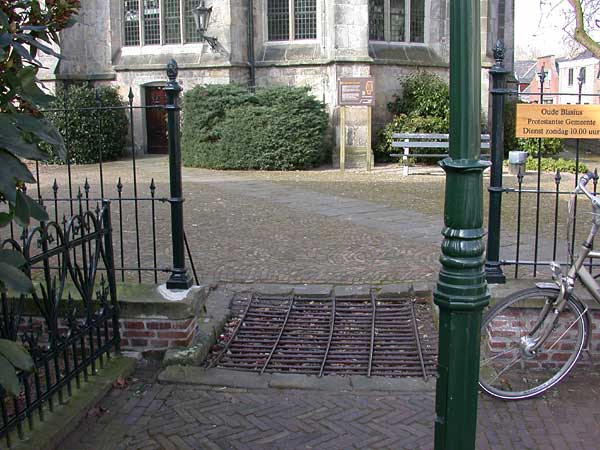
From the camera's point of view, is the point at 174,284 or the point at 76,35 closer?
the point at 174,284

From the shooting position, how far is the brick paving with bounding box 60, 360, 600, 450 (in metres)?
3.33

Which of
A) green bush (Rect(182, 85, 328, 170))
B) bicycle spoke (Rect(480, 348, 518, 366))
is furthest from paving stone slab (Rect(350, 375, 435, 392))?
green bush (Rect(182, 85, 328, 170))

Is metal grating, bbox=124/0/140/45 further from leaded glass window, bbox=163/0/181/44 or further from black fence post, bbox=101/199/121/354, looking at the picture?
black fence post, bbox=101/199/121/354

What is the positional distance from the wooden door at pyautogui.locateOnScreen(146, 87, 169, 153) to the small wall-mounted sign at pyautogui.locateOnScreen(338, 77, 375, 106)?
6.23 meters

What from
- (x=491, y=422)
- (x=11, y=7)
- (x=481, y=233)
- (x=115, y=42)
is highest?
(x=115, y=42)

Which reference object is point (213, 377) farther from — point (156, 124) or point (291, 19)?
point (156, 124)

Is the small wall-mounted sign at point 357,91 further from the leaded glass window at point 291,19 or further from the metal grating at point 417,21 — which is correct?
the metal grating at point 417,21

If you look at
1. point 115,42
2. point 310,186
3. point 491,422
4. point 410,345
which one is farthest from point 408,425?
point 115,42

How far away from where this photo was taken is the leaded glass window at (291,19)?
17766 mm

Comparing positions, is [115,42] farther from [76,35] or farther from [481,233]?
[481,233]

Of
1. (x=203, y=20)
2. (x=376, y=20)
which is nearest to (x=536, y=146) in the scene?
(x=376, y=20)

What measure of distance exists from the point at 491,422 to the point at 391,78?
15.1 meters

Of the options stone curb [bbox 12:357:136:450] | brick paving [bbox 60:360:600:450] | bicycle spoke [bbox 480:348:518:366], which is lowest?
brick paving [bbox 60:360:600:450]

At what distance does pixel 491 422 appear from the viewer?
140 inches
